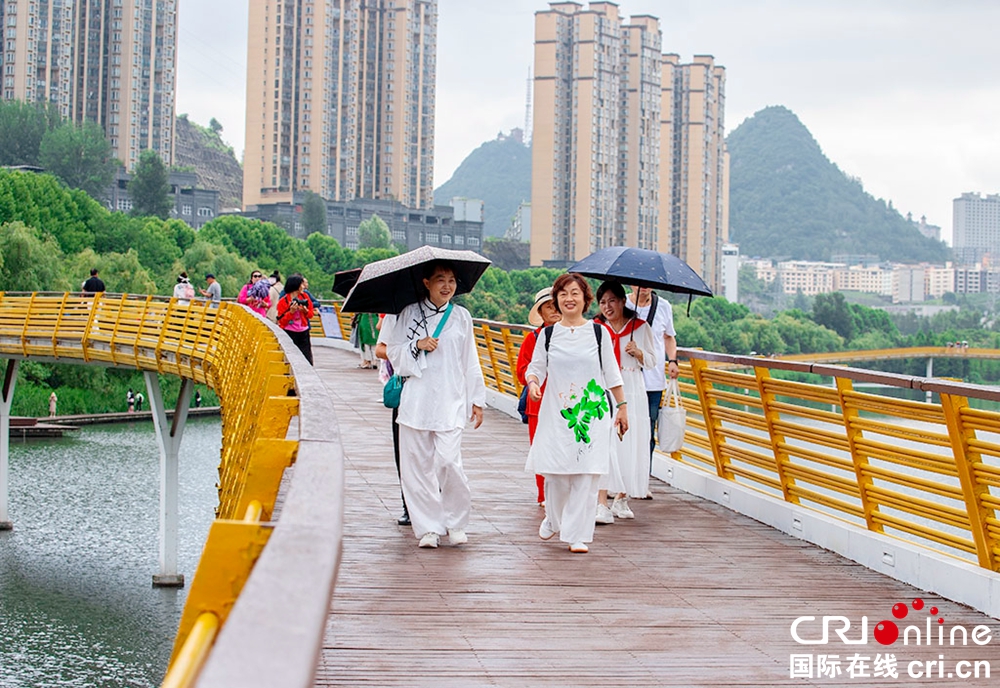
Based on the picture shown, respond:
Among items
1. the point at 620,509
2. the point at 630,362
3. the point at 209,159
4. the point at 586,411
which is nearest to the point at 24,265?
the point at 620,509

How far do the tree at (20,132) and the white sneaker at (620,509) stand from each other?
88868 mm

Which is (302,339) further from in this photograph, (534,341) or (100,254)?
(100,254)

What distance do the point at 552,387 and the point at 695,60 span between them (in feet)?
420

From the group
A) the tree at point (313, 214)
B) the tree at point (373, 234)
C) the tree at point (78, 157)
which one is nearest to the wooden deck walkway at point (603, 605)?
the tree at point (78, 157)

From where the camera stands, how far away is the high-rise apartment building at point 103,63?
97000mm

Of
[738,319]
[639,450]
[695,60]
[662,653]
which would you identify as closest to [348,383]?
[639,450]

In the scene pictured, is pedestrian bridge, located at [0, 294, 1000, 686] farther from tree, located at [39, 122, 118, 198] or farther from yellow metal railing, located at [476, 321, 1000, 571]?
tree, located at [39, 122, 118, 198]

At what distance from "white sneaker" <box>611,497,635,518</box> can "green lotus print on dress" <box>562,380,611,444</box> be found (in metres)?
1.49

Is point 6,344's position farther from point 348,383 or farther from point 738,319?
point 738,319

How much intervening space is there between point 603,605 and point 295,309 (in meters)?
9.88

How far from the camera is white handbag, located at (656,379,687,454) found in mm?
8633

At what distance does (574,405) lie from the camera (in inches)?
278

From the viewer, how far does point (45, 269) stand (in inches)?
1815

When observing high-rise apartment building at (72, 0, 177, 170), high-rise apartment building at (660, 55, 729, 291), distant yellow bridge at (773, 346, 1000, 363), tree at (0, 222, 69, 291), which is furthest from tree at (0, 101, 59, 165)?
high-rise apartment building at (660, 55, 729, 291)
